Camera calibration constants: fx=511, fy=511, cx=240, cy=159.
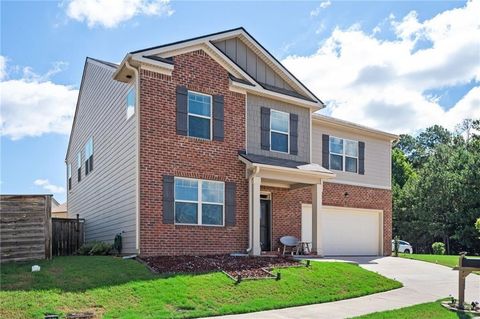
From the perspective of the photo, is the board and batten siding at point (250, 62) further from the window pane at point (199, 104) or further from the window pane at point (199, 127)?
the window pane at point (199, 127)

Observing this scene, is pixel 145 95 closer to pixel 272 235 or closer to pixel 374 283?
pixel 272 235

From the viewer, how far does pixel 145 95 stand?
49.1ft

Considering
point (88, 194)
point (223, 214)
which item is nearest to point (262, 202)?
point (223, 214)

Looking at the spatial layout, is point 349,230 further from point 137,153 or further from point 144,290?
point 144,290

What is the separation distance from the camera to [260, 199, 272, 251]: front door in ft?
60.8

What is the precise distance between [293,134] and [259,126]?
165 cm

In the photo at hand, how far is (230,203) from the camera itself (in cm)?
1641

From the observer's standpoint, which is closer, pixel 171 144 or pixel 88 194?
pixel 171 144

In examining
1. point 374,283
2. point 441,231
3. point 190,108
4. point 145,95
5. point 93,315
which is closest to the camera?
point 93,315

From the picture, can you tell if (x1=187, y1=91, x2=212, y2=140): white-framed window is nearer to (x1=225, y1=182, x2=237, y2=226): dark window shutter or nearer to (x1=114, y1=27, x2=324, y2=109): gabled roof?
(x1=114, y1=27, x2=324, y2=109): gabled roof

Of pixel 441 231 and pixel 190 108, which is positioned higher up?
pixel 190 108

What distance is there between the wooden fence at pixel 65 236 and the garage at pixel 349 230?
8.75 meters

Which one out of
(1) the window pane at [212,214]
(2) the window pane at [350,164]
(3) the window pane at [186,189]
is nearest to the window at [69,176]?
(3) the window pane at [186,189]

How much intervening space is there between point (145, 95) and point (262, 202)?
622 cm
